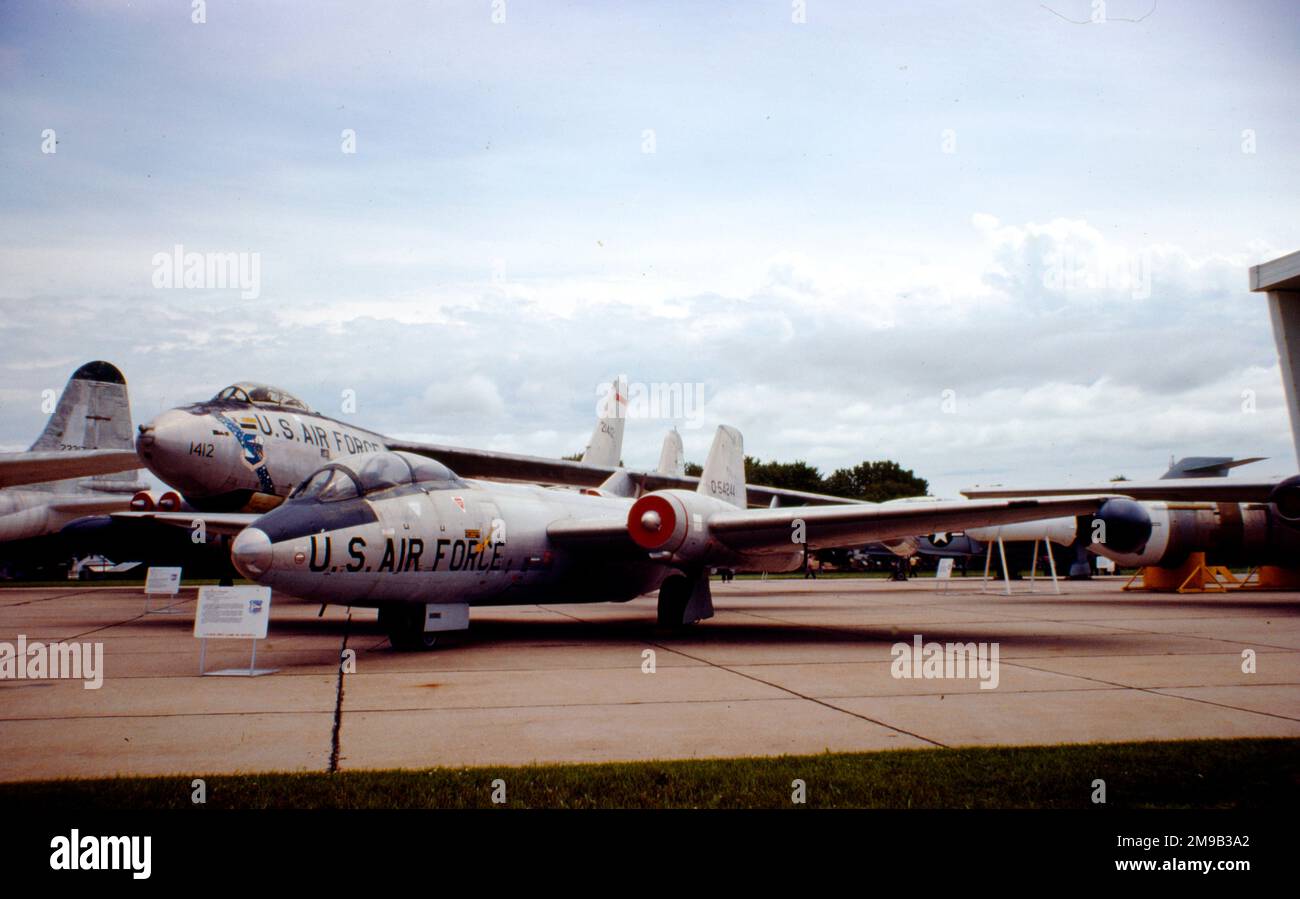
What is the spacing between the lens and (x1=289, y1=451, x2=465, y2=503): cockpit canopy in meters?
10.4

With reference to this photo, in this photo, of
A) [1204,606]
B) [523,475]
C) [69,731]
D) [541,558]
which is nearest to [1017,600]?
[1204,606]

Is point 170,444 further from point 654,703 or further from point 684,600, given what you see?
point 654,703

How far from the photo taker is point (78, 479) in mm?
29312

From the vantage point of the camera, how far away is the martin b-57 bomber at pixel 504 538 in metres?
9.84

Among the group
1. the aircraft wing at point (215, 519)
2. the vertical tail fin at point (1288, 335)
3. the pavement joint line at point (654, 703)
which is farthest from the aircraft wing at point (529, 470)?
the vertical tail fin at point (1288, 335)

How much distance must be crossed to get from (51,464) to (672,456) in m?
13.8

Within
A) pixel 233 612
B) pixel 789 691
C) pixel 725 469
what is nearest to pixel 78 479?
pixel 725 469

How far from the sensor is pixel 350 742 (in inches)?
241

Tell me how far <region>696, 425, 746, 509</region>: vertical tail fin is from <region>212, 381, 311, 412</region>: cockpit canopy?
7594mm

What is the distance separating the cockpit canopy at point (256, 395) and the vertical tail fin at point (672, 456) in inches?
371

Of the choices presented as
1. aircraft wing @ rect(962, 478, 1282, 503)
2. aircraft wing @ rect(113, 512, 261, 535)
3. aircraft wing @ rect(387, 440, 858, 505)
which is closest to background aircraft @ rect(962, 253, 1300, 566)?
aircraft wing @ rect(962, 478, 1282, 503)

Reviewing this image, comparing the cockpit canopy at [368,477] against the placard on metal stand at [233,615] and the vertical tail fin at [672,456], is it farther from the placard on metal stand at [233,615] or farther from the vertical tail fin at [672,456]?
the vertical tail fin at [672,456]

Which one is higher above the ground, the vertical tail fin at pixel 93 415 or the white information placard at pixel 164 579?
the vertical tail fin at pixel 93 415
